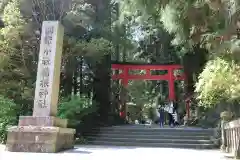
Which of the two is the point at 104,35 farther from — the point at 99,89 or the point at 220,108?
the point at 220,108

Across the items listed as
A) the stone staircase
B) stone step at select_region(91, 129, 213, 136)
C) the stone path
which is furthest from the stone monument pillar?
stone step at select_region(91, 129, 213, 136)

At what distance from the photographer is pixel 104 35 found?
46.2 feet

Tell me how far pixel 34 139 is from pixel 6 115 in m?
3.98

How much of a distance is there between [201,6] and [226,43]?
206 centimetres

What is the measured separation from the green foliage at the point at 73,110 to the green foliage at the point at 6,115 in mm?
1554

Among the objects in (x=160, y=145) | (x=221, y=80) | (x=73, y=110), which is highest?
(x=221, y=80)

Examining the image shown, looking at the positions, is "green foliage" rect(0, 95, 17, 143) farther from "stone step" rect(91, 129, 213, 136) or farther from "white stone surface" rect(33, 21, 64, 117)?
"stone step" rect(91, 129, 213, 136)

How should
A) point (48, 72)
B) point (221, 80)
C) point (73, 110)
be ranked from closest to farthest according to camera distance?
point (221, 80), point (48, 72), point (73, 110)

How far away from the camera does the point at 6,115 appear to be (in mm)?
10844

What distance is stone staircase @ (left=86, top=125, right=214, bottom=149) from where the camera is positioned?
419 inches

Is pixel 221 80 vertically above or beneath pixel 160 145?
above

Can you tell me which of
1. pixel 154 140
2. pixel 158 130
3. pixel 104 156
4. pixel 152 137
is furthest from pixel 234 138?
pixel 158 130

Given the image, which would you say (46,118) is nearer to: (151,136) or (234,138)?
(234,138)

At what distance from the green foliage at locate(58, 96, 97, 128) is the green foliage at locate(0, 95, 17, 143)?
1.55 metres
